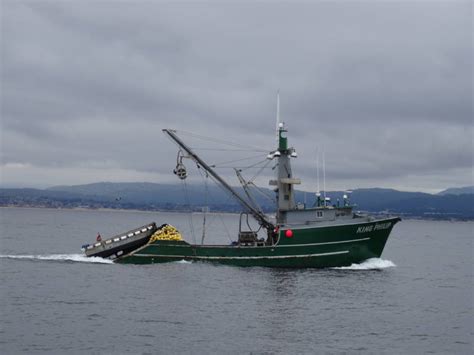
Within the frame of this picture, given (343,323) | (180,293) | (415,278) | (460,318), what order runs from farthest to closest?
1. (415,278)
2. (180,293)
3. (460,318)
4. (343,323)

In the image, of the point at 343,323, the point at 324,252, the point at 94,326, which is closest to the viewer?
the point at 94,326

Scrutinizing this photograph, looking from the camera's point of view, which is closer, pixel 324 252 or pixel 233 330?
pixel 233 330

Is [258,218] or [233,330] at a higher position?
[258,218]

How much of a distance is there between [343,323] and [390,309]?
21.1 ft

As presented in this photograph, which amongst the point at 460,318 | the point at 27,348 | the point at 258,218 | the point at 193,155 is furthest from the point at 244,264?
the point at 27,348

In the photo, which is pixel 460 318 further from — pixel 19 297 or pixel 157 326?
pixel 19 297

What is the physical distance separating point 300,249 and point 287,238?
1433 millimetres

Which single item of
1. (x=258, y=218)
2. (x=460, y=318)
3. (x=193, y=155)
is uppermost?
(x=193, y=155)

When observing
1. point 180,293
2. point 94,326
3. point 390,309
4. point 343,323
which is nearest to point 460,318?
point 390,309

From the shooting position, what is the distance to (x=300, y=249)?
52.7 meters

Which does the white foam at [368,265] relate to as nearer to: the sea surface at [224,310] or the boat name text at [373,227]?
the sea surface at [224,310]

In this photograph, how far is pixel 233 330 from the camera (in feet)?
112

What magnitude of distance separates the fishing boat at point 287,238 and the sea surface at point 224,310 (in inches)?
39.6

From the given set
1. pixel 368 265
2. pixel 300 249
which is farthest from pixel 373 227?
pixel 300 249
